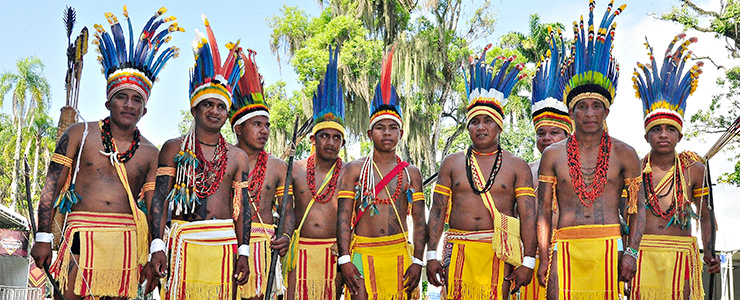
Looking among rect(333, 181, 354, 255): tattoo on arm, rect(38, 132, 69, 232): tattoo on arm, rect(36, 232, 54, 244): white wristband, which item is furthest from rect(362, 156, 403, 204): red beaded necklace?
rect(36, 232, 54, 244): white wristband

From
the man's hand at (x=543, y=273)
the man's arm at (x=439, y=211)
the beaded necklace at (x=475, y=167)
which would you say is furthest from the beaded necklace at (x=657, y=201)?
the man's arm at (x=439, y=211)

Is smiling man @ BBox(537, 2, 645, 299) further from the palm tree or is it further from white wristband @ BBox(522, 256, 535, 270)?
the palm tree

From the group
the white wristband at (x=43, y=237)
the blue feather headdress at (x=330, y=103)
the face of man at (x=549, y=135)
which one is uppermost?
the blue feather headdress at (x=330, y=103)

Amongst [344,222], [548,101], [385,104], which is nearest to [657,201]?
[548,101]

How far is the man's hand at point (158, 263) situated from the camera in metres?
4.91

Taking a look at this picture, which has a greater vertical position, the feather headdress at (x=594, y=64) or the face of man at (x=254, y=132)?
the feather headdress at (x=594, y=64)

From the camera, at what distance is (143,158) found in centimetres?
542

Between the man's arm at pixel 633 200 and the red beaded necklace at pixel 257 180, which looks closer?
the man's arm at pixel 633 200

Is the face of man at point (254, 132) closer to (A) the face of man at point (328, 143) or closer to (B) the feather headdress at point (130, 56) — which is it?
(A) the face of man at point (328, 143)

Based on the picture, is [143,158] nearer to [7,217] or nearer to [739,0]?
[7,217]

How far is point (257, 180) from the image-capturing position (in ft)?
21.0

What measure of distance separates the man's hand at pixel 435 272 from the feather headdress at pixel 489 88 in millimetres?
1355

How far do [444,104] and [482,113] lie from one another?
1875 cm

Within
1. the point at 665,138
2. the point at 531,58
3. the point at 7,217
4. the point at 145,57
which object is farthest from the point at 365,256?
the point at 531,58
